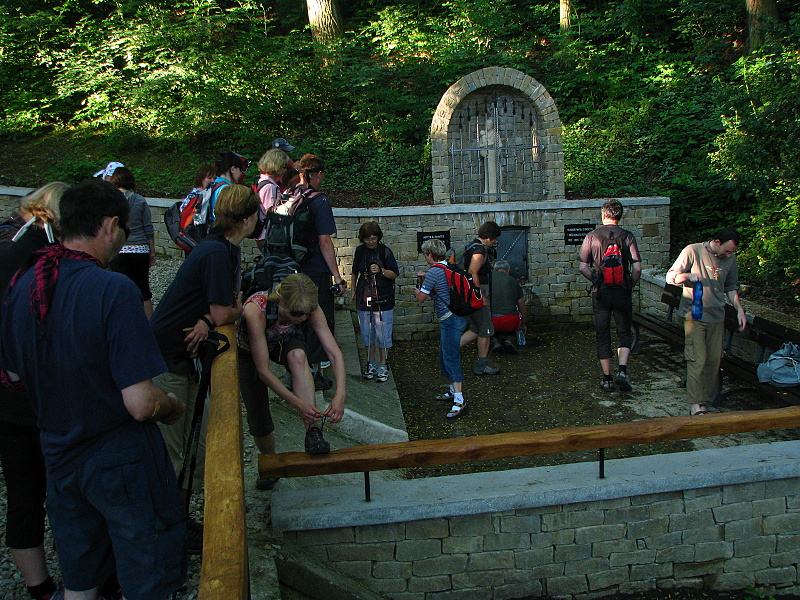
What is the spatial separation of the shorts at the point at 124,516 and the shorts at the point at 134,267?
1922mm

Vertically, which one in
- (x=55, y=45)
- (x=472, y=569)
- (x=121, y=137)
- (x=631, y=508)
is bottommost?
(x=472, y=569)

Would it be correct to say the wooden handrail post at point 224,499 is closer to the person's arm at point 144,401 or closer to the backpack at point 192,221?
the person's arm at point 144,401

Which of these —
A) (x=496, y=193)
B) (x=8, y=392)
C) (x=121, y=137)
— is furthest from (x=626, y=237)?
(x=121, y=137)

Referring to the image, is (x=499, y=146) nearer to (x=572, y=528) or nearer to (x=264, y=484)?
(x=572, y=528)

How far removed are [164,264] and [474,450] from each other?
25.2 ft

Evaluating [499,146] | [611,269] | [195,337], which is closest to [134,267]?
[195,337]

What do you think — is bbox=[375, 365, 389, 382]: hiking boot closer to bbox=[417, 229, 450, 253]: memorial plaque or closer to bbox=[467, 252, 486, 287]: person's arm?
bbox=[467, 252, 486, 287]: person's arm

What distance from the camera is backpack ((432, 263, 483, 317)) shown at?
6.48 m

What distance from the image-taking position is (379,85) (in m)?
14.1

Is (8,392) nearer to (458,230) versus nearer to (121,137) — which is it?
(458,230)

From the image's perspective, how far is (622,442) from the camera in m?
4.39

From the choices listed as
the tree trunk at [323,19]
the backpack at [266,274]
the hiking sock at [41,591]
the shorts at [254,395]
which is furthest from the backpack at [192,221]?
the tree trunk at [323,19]

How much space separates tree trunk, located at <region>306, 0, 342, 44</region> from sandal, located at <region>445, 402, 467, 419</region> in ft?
34.0

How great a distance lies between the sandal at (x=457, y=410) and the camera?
6805 millimetres
